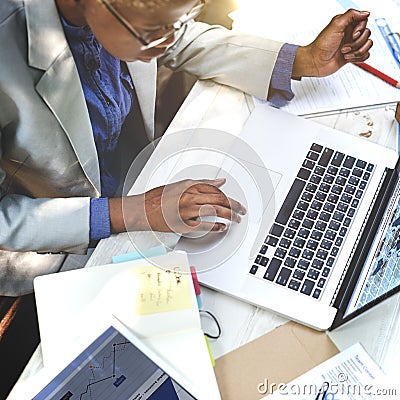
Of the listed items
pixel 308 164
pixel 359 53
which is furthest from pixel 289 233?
pixel 359 53

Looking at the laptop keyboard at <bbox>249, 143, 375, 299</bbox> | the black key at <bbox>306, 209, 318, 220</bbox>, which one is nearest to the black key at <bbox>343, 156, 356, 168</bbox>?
the laptop keyboard at <bbox>249, 143, 375, 299</bbox>

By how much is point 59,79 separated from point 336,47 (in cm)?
46

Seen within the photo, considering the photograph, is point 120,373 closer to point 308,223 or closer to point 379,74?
point 308,223

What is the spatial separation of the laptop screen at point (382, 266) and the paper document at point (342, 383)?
0.22 feet

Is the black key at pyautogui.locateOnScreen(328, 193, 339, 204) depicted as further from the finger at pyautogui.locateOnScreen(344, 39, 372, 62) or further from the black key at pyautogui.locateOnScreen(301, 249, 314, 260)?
the finger at pyautogui.locateOnScreen(344, 39, 372, 62)

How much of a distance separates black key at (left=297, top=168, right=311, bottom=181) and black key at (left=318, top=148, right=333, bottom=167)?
0.08 ft

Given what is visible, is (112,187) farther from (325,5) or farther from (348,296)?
(325,5)

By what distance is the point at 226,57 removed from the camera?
1038mm

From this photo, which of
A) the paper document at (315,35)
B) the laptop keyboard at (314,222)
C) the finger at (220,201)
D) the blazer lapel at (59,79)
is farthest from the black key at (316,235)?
the blazer lapel at (59,79)

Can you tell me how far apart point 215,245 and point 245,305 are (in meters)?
0.09

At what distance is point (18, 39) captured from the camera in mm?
764

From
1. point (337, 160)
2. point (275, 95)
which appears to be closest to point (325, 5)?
point (275, 95)

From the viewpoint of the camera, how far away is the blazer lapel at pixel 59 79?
757 millimetres

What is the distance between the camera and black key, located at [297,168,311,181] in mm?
953
